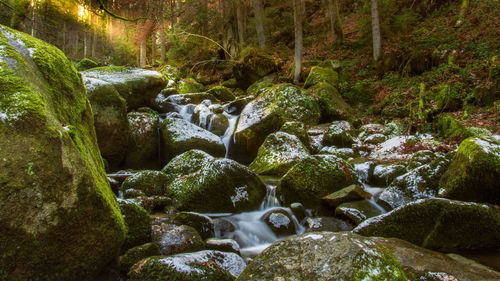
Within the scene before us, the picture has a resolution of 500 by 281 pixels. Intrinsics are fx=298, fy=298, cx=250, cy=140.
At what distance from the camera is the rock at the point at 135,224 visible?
11.2 ft

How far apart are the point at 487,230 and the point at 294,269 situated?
3.14 metres

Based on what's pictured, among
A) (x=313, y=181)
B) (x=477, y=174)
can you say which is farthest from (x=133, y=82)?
(x=477, y=174)

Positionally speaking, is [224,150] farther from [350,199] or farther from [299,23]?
[299,23]

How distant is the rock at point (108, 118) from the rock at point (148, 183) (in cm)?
193

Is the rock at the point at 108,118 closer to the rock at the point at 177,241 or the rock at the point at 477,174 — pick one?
the rock at the point at 177,241

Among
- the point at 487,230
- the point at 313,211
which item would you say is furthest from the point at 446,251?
the point at 313,211

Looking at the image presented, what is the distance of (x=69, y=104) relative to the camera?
3406 mm

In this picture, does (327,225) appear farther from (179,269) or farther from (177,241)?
(179,269)

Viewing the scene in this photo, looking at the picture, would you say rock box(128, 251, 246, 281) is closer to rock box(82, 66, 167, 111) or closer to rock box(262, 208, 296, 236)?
rock box(262, 208, 296, 236)

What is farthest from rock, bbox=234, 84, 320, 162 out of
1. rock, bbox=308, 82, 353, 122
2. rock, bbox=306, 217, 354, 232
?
rock, bbox=306, 217, 354, 232

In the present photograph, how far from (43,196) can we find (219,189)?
3.36 m

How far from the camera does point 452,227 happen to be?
371 cm

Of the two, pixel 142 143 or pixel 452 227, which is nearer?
pixel 452 227

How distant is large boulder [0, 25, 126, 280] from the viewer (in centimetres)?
211
